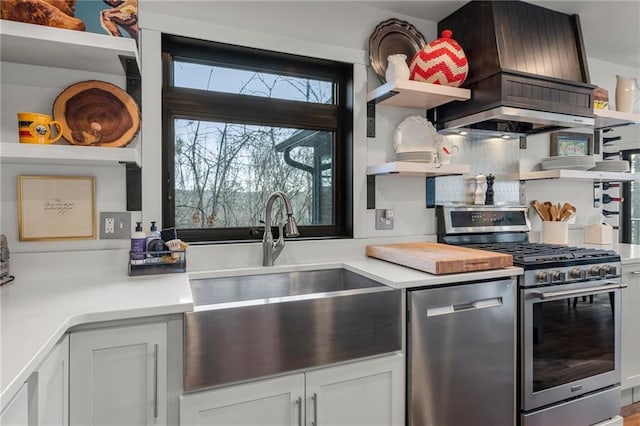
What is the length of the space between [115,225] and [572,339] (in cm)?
229

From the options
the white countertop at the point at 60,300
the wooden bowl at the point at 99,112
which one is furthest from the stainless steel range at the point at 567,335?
the wooden bowl at the point at 99,112

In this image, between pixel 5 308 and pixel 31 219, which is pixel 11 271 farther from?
pixel 5 308

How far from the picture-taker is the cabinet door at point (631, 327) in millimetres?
2244

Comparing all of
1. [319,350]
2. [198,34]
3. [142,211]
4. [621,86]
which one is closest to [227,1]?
[198,34]

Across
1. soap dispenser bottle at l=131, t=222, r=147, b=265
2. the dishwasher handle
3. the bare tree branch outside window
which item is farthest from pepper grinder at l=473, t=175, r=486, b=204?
soap dispenser bottle at l=131, t=222, r=147, b=265

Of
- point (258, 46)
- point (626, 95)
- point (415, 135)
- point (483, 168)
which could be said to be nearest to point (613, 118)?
point (626, 95)

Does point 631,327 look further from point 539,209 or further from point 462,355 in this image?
point 462,355

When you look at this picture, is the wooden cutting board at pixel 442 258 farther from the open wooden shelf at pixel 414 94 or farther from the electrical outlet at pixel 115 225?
the electrical outlet at pixel 115 225

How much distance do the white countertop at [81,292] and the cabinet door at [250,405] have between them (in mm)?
323

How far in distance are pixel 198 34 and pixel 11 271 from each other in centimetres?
132

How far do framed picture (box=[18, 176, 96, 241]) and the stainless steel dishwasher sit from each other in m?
1.45

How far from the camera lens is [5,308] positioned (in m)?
1.13

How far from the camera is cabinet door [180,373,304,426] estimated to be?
4.03ft

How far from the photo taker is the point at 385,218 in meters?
2.24
